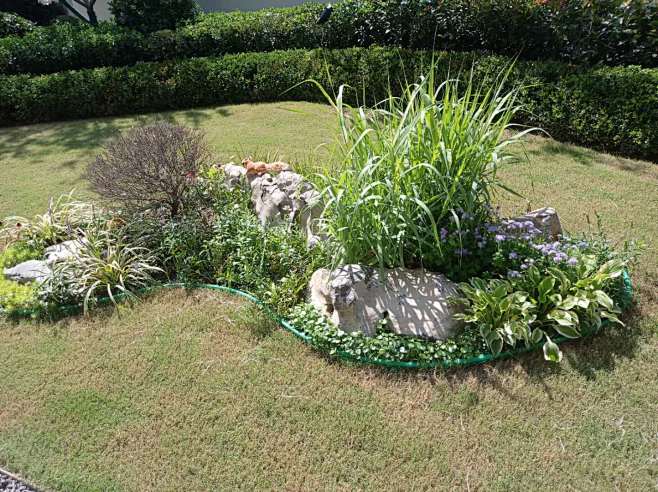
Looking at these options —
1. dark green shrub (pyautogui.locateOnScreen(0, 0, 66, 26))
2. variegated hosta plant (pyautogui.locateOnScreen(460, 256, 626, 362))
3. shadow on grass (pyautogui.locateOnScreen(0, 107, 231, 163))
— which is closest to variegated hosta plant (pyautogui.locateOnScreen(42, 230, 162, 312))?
variegated hosta plant (pyautogui.locateOnScreen(460, 256, 626, 362))

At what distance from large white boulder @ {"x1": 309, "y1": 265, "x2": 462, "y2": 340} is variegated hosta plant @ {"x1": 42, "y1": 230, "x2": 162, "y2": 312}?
155 cm

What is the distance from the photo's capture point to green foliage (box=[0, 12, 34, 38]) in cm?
962

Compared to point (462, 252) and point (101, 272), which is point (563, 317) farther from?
point (101, 272)

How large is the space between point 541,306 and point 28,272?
12.8ft

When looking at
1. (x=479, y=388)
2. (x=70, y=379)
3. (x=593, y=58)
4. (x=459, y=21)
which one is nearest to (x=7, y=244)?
(x=70, y=379)

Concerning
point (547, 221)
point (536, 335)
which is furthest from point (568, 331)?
point (547, 221)

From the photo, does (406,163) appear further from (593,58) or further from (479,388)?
(593,58)

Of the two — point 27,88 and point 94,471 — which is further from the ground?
point 27,88

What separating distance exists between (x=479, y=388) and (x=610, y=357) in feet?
2.88

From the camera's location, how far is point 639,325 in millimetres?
3180

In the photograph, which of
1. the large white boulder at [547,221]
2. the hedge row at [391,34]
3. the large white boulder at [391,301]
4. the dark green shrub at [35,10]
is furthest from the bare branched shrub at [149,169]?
the dark green shrub at [35,10]

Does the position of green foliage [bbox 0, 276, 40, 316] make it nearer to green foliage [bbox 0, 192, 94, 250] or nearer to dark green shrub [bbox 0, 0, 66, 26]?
green foliage [bbox 0, 192, 94, 250]

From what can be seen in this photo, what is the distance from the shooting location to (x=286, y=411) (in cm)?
276

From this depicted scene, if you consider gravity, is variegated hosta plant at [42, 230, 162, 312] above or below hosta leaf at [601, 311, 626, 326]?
below
